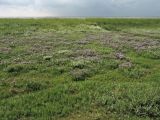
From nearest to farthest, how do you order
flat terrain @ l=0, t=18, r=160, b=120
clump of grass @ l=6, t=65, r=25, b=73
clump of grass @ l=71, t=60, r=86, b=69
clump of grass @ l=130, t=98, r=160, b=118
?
clump of grass @ l=130, t=98, r=160, b=118
flat terrain @ l=0, t=18, r=160, b=120
clump of grass @ l=6, t=65, r=25, b=73
clump of grass @ l=71, t=60, r=86, b=69

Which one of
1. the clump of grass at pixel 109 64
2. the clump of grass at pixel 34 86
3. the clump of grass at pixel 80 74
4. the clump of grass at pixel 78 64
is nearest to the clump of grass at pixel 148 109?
the clump of grass at pixel 34 86

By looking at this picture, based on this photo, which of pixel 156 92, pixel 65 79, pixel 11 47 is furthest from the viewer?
pixel 11 47

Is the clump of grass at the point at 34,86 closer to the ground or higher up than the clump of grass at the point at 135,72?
higher up

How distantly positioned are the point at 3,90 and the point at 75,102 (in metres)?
4.77

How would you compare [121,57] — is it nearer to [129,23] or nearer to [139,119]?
[139,119]

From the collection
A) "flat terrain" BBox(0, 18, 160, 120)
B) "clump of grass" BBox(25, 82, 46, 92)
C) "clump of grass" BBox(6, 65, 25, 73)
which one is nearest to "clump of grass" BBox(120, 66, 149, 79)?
"flat terrain" BBox(0, 18, 160, 120)

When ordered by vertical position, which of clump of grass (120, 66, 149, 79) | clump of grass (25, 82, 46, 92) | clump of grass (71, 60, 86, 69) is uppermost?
clump of grass (71, 60, 86, 69)

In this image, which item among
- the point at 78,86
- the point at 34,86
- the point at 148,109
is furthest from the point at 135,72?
the point at 148,109

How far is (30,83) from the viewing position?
→ 814 inches

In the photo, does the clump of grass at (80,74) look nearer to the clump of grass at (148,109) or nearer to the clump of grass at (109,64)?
the clump of grass at (109,64)

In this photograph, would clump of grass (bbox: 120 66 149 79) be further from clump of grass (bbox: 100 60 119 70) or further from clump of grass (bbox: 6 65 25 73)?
clump of grass (bbox: 6 65 25 73)

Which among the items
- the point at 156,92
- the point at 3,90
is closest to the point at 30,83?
the point at 3,90

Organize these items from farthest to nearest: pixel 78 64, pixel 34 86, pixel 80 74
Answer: pixel 78 64
pixel 80 74
pixel 34 86

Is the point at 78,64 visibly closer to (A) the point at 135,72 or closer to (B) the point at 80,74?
(B) the point at 80,74
